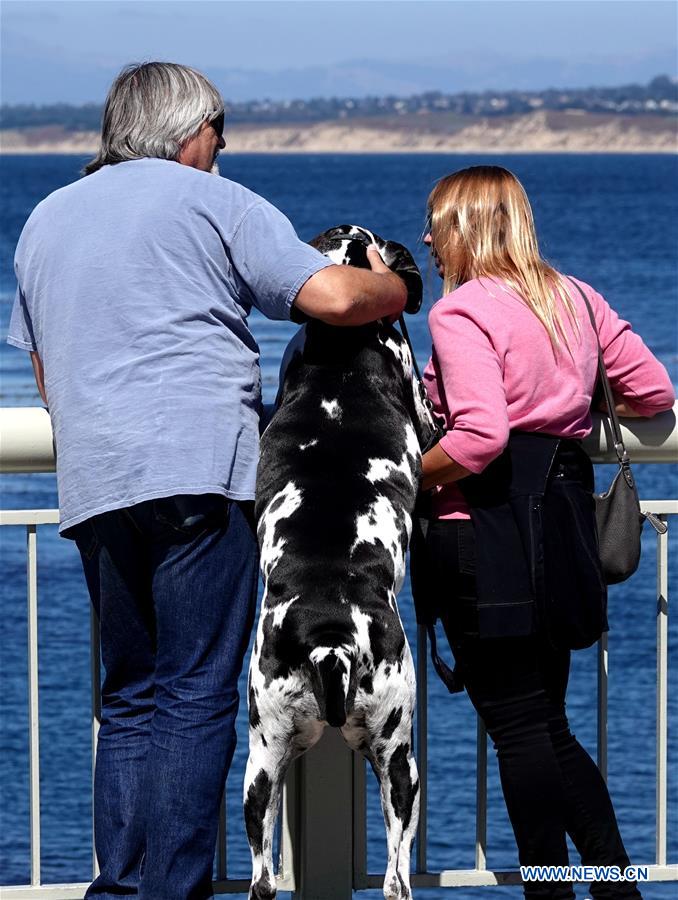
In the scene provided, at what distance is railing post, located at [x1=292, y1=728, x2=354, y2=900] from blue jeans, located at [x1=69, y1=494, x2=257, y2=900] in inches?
13.7

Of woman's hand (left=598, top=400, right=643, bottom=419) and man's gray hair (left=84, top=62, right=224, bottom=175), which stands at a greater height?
man's gray hair (left=84, top=62, right=224, bottom=175)

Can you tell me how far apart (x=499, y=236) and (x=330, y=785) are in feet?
4.62

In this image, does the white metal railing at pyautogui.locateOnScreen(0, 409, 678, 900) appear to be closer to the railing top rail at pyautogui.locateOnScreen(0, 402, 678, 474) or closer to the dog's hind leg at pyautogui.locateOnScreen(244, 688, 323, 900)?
the railing top rail at pyautogui.locateOnScreen(0, 402, 678, 474)

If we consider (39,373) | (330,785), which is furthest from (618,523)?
(39,373)

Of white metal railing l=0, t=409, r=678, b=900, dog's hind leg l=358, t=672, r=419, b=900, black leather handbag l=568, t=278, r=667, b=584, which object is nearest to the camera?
dog's hind leg l=358, t=672, r=419, b=900

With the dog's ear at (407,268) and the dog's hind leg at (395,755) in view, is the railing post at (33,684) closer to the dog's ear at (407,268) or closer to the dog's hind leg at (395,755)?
the dog's hind leg at (395,755)

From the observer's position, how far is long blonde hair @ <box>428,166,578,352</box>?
131 inches

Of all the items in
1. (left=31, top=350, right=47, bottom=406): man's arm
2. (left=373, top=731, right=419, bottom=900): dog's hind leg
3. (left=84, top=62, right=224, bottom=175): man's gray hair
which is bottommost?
(left=373, top=731, right=419, bottom=900): dog's hind leg

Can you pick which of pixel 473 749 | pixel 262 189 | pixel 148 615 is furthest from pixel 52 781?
pixel 262 189

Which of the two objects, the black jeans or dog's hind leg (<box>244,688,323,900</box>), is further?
the black jeans

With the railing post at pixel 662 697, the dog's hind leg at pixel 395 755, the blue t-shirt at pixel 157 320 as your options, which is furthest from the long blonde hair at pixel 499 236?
the dog's hind leg at pixel 395 755

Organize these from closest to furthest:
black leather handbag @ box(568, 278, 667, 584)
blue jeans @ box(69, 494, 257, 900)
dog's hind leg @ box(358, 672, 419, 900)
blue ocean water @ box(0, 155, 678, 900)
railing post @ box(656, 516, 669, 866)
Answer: dog's hind leg @ box(358, 672, 419, 900) → blue jeans @ box(69, 494, 257, 900) → black leather handbag @ box(568, 278, 667, 584) → railing post @ box(656, 516, 669, 866) → blue ocean water @ box(0, 155, 678, 900)

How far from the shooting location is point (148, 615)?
3330 millimetres

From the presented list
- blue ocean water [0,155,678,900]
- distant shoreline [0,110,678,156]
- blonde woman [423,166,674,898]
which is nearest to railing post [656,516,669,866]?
blonde woman [423,166,674,898]
